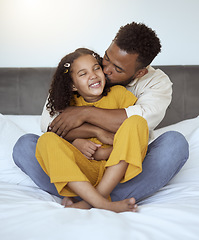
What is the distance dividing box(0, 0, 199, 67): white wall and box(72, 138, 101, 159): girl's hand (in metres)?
1.19

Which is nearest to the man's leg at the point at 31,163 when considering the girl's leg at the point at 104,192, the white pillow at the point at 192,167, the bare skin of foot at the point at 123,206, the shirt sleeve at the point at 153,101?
the girl's leg at the point at 104,192

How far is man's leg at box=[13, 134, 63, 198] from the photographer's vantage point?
4.36 feet

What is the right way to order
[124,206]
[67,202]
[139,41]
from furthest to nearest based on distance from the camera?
[139,41] → [67,202] → [124,206]

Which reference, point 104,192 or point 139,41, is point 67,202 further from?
point 139,41

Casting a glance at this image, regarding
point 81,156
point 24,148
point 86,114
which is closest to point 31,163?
point 24,148

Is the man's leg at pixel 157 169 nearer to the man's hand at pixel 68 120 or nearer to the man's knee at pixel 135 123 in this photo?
the man's knee at pixel 135 123

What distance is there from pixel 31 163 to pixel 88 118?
0.31 m

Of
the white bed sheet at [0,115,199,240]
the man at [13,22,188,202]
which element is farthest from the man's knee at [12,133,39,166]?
the white bed sheet at [0,115,199,240]

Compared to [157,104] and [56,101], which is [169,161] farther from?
[56,101]

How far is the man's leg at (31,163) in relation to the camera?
1.33m

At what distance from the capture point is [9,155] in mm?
1654

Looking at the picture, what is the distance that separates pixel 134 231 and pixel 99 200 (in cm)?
24

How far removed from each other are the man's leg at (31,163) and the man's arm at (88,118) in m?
0.16

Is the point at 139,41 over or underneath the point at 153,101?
over
